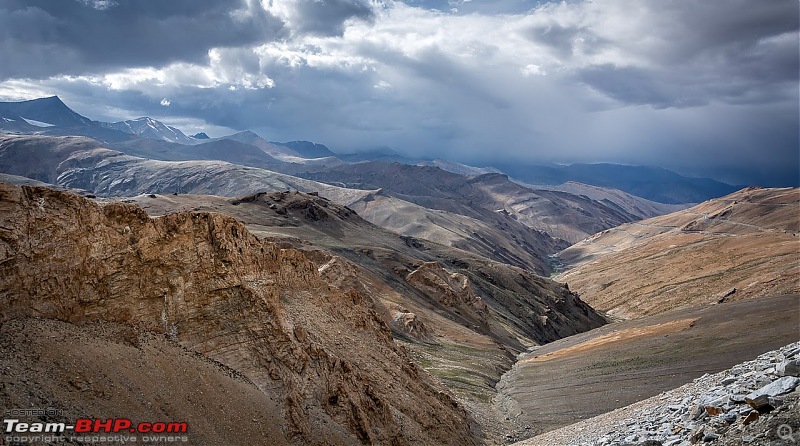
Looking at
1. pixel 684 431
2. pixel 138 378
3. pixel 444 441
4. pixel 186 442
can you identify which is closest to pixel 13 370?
pixel 138 378

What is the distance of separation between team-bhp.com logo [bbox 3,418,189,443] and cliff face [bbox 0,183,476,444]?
20.7 feet

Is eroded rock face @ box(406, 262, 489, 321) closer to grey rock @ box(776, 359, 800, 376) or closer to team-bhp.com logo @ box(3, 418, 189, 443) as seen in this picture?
team-bhp.com logo @ box(3, 418, 189, 443)

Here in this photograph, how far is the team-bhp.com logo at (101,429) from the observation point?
17.4 metres

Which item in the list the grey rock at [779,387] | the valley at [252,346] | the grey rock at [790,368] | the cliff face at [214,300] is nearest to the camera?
the grey rock at [779,387]

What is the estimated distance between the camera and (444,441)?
39.4 metres

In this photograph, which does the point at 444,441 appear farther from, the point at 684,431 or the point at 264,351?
the point at 684,431

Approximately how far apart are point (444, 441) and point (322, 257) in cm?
6069

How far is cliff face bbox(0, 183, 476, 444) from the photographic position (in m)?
24.4

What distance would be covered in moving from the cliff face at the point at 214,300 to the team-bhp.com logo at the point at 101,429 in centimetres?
632

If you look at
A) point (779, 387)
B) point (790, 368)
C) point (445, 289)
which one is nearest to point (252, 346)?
point (779, 387)

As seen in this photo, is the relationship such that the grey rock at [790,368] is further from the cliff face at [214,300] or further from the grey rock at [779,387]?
the cliff face at [214,300]

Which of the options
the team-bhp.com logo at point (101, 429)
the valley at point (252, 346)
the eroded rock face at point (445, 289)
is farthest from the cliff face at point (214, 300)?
the eroded rock face at point (445, 289)

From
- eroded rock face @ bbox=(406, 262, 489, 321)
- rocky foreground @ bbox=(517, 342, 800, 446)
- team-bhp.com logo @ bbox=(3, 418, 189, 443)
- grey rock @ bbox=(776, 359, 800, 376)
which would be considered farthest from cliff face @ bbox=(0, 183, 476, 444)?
eroded rock face @ bbox=(406, 262, 489, 321)

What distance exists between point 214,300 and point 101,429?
1154cm
